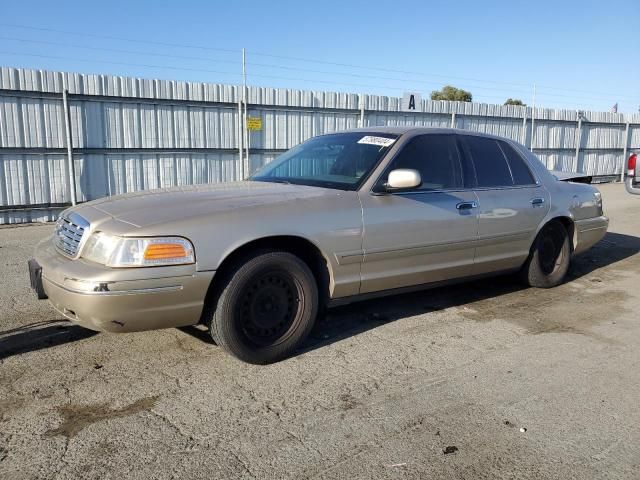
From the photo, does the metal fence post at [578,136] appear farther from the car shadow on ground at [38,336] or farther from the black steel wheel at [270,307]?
the car shadow on ground at [38,336]

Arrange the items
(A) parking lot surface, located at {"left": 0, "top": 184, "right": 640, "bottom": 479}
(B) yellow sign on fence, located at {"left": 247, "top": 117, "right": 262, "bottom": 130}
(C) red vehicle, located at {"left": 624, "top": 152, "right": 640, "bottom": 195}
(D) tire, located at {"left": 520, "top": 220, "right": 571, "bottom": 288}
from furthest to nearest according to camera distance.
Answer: (B) yellow sign on fence, located at {"left": 247, "top": 117, "right": 262, "bottom": 130}, (C) red vehicle, located at {"left": 624, "top": 152, "right": 640, "bottom": 195}, (D) tire, located at {"left": 520, "top": 220, "right": 571, "bottom": 288}, (A) parking lot surface, located at {"left": 0, "top": 184, "right": 640, "bottom": 479}

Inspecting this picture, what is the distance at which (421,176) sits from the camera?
4449mm

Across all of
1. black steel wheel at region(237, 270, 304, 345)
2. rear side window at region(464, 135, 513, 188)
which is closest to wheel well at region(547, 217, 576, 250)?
rear side window at region(464, 135, 513, 188)

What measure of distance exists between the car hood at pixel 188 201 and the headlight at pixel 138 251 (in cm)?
14

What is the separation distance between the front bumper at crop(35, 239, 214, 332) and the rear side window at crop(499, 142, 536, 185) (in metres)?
3.27

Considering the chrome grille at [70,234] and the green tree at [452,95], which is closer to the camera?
the chrome grille at [70,234]

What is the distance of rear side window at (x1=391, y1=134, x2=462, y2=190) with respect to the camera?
442cm

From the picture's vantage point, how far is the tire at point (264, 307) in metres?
3.46

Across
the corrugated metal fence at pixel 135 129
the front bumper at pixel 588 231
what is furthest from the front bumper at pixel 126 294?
the corrugated metal fence at pixel 135 129

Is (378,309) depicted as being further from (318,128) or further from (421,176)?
(318,128)

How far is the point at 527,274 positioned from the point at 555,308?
1.73ft

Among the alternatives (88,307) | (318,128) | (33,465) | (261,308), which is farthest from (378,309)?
(318,128)

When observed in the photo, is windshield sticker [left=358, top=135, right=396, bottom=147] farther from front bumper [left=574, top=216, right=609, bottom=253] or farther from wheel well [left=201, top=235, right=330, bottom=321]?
front bumper [left=574, top=216, right=609, bottom=253]

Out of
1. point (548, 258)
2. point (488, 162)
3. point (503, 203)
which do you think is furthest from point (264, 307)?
point (548, 258)
